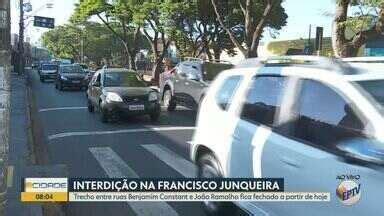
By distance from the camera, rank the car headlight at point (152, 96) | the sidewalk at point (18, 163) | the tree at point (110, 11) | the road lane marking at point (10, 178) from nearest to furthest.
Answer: the sidewalk at point (18, 163), the road lane marking at point (10, 178), the car headlight at point (152, 96), the tree at point (110, 11)

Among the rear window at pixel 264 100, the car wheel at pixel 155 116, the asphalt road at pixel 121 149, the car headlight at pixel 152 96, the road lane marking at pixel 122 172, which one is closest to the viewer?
the rear window at pixel 264 100

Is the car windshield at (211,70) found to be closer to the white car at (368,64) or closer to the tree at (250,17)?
the tree at (250,17)

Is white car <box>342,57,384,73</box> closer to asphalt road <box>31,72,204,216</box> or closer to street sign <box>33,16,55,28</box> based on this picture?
asphalt road <box>31,72,204,216</box>

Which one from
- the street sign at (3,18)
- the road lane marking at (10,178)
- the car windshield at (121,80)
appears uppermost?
the street sign at (3,18)

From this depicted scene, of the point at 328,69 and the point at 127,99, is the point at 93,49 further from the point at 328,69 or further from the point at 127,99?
the point at 328,69

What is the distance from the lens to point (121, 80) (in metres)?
17.2

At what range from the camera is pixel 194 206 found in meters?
7.15

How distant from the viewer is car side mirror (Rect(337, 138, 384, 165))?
12.2 ft

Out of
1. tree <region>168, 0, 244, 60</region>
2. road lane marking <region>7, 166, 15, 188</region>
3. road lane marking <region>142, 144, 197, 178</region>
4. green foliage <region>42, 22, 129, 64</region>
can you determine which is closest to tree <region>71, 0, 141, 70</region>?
tree <region>168, 0, 244, 60</region>

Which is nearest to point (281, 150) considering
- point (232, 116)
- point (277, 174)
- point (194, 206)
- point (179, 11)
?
point (277, 174)

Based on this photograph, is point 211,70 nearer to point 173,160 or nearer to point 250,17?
point 250,17

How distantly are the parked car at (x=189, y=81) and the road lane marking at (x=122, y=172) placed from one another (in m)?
5.88

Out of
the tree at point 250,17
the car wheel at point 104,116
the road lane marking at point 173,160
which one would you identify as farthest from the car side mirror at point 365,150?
the tree at point 250,17

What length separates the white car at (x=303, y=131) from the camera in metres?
3.91
